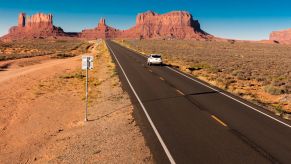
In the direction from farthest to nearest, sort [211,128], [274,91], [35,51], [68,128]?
[35,51], [274,91], [68,128], [211,128]

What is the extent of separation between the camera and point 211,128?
12.9 metres

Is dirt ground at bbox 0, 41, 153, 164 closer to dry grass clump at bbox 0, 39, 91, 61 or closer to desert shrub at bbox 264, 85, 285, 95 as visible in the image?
desert shrub at bbox 264, 85, 285, 95

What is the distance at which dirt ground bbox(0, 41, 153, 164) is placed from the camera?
10664 millimetres

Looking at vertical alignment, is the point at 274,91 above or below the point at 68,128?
above

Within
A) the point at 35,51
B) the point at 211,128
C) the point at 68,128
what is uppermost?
the point at 211,128

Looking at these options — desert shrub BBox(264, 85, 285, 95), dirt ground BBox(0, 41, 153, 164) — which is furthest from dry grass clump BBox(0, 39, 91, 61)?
desert shrub BBox(264, 85, 285, 95)

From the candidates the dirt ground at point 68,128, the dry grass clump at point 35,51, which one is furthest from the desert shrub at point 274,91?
the dry grass clump at point 35,51

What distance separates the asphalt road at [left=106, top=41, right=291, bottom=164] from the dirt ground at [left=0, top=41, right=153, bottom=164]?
0.98 m

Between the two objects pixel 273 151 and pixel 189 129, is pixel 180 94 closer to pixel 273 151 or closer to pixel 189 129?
pixel 189 129

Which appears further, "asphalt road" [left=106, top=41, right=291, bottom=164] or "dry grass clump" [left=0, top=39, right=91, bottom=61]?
"dry grass clump" [left=0, top=39, right=91, bottom=61]

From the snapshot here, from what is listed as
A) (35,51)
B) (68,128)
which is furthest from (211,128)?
(35,51)

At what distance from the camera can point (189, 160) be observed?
375 inches

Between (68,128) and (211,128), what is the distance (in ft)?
23.0

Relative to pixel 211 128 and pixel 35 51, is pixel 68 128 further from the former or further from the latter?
pixel 35 51
